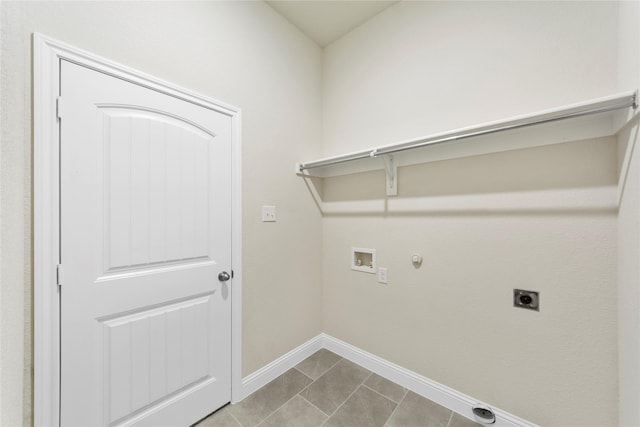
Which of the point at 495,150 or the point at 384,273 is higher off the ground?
the point at 495,150

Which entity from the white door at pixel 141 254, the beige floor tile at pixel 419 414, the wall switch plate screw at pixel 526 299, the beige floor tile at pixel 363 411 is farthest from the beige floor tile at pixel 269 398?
the wall switch plate screw at pixel 526 299

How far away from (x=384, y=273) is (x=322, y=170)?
1031 mm

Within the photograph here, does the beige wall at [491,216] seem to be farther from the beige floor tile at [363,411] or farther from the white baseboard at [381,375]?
the beige floor tile at [363,411]

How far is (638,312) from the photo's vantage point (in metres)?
0.93

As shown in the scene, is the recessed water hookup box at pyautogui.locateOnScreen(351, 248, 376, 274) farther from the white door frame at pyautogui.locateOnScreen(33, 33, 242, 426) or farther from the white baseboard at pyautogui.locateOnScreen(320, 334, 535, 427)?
the white door frame at pyautogui.locateOnScreen(33, 33, 242, 426)

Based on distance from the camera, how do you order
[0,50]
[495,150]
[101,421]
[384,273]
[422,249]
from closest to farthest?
[0,50] → [101,421] → [495,150] → [422,249] → [384,273]

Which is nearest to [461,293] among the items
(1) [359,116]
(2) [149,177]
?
(1) [359,116]

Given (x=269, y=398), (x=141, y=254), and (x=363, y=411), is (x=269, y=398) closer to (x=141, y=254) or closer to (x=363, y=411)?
(x=363, y=411)

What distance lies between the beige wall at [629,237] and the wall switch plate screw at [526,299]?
285 millimetres

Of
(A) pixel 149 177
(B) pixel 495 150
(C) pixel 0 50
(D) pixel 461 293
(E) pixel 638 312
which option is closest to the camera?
(C) pixel 0 50

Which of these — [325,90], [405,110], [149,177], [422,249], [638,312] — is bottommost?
[638,312]

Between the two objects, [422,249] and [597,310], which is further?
[422,249]

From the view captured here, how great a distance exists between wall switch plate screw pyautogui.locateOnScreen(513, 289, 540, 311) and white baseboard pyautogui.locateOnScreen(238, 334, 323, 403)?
1.57 m

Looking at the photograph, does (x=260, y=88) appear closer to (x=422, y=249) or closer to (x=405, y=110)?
(x=405, y=110)
